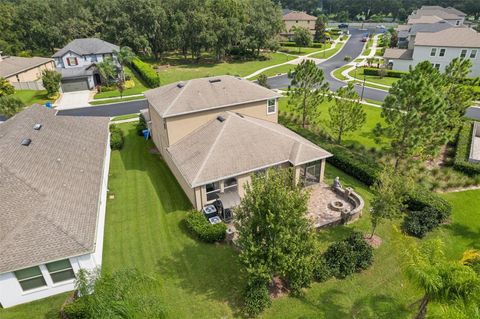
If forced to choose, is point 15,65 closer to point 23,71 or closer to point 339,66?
point 23,71

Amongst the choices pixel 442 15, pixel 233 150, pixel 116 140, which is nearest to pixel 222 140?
pixel 233 150

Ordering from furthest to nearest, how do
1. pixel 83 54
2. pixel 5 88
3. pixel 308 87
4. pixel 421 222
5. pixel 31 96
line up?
pixel 83 54 < pixel 31 96 < pixel 5 88 < pixel 308 87 < pixel 421 222

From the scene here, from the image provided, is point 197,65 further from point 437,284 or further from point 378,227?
point 437,284

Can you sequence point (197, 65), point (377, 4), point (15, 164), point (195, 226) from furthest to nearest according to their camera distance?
point (377, 4)
point (197, 65)
point (195, 226)
point (15, 164)

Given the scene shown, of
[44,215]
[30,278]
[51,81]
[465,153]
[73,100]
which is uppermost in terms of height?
[51,81]

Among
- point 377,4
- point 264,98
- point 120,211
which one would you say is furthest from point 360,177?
point 377,4
